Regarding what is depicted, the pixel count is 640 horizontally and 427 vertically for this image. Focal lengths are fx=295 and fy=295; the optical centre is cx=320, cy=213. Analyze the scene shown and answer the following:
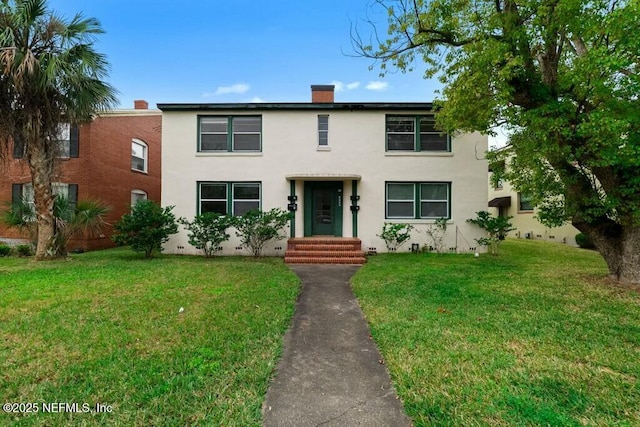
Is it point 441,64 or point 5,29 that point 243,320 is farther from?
point 5,29

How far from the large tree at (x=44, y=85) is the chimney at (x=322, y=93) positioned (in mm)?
7267

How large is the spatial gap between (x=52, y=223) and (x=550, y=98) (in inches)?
563

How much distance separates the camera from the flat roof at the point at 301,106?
449 inches

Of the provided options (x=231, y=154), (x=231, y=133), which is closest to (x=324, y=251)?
(x=231, y=154)

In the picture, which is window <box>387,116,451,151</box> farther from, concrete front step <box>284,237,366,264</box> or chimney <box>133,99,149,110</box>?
chimney <box>133,99,149,110</box>

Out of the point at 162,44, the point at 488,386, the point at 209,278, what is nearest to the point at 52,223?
the point at 209,278

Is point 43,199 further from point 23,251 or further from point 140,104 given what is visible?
point 140,104

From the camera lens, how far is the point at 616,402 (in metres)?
2.46

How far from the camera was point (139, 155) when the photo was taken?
15.9 m

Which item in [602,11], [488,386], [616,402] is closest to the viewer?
[616,402]

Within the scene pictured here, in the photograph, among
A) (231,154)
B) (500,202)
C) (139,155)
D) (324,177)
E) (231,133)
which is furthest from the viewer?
(500,202)

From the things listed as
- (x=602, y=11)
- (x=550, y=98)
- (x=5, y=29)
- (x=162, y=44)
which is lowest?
(x=550, y=98)

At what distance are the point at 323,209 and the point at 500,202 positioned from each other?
15.2 meters

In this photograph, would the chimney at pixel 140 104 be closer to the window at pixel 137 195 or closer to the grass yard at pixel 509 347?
the window at pixel 137 195
